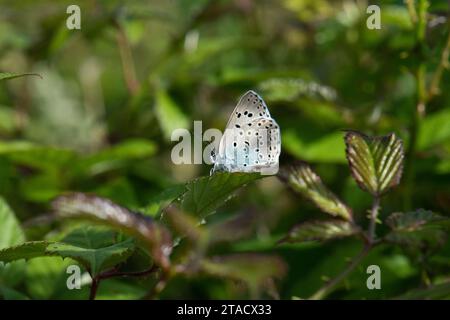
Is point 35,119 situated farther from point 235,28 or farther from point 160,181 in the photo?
point 235,28

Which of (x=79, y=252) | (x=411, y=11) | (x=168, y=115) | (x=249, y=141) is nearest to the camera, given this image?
(x=79, y=252)

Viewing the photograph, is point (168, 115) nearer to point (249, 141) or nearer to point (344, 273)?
point (249, 141)

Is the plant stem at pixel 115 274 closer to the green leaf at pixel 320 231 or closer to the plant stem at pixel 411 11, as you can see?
the green leaf at pixel 320 231

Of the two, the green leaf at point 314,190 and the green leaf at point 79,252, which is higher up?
the green leaf at point 314,190

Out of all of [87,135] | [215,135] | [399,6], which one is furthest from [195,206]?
[87,135]

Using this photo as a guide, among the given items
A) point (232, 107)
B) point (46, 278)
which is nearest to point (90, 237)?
point (46, 278)

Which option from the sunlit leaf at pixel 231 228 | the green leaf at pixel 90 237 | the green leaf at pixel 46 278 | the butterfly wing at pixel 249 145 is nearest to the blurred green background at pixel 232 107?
the green leaf at pixel 46 278
